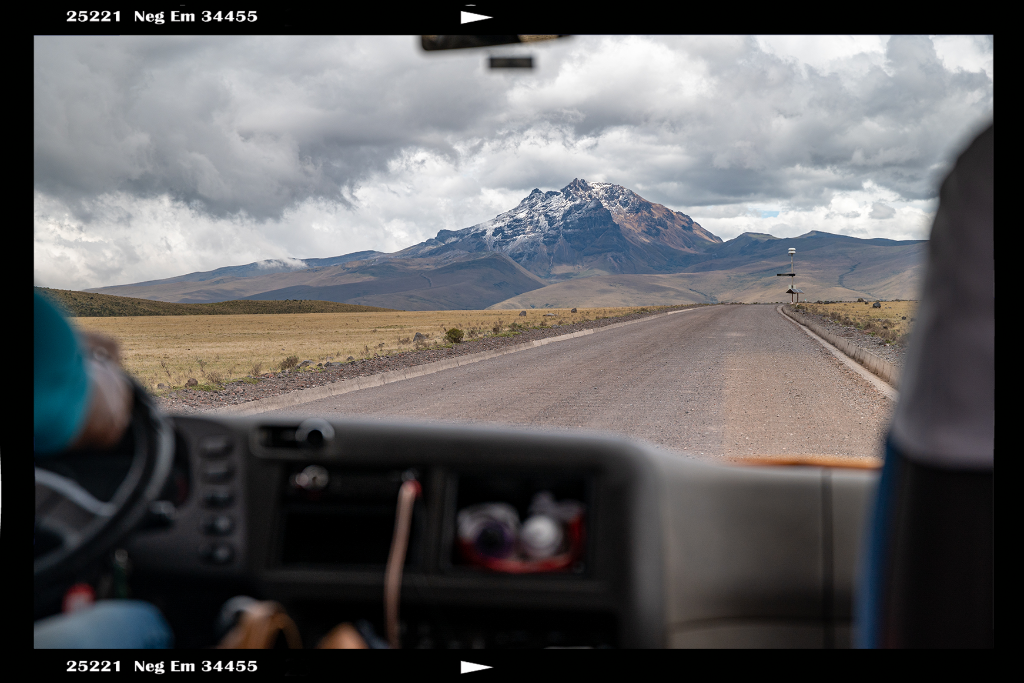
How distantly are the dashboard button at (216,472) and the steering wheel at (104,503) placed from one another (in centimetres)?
18

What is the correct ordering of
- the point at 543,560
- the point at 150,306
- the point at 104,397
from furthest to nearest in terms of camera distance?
the point at 150,306 < the point at 543,560 < the point at 104,397

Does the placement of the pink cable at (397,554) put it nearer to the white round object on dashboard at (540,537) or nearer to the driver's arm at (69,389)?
the white round object on dashboard at (540,537)

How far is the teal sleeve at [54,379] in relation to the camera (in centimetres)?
112

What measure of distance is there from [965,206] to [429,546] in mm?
1293

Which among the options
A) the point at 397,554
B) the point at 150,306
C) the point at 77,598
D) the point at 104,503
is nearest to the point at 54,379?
the point at 104,503

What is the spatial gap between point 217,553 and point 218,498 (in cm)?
16

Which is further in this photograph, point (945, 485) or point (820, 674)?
point (820, 674)

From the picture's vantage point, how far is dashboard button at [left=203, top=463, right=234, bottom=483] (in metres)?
1.64

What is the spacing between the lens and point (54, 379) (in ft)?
3.71

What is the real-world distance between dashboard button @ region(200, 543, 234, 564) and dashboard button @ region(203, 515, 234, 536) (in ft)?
0.11

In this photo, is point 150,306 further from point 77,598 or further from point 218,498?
point 77,598

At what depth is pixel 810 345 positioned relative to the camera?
1900 cm
